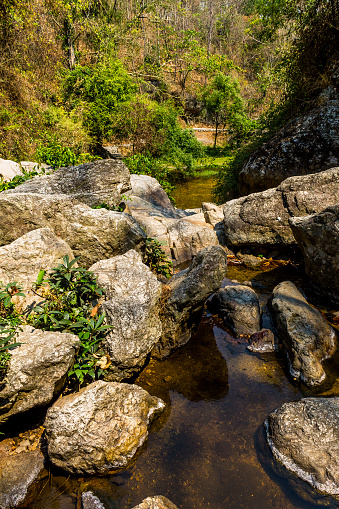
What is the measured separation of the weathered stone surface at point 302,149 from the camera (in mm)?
9172

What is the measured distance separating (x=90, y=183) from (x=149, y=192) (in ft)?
15.8

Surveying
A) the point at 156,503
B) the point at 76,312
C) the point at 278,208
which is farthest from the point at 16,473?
the point at 278,208

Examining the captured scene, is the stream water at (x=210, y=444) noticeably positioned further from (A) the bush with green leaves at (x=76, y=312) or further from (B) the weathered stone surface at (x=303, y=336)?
(A) the bush with green leaves at (x=76, y=312)

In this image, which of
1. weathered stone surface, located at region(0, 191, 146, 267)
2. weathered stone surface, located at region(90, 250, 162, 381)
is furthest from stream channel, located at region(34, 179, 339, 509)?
weathered stone surface, located at region(0, 191, 146, 267)

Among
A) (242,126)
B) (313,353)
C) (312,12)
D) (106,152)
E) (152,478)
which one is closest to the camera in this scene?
(152,478)

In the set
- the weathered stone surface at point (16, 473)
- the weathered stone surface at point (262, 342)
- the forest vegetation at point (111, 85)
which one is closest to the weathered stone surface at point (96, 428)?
the weathered stone surface at point (16, 473)

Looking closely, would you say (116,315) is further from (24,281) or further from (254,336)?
(254,336)

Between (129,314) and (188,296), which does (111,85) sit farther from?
(129,314)

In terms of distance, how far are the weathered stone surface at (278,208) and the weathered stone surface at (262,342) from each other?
3.64 metres

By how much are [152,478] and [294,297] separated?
383cm

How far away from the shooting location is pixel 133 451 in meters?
3.74

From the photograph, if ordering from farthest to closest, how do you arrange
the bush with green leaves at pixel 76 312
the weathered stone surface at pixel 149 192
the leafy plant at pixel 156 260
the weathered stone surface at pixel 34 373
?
the weathered stone surface at pixel 149 192 → the leafy plant at pixel 156 260 → the bush with green leaves at pixel 76 312 → the weathered stone surface at pixel 34 373

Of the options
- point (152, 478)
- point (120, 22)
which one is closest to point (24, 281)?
point (152, 478)

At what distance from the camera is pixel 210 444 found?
385cm
